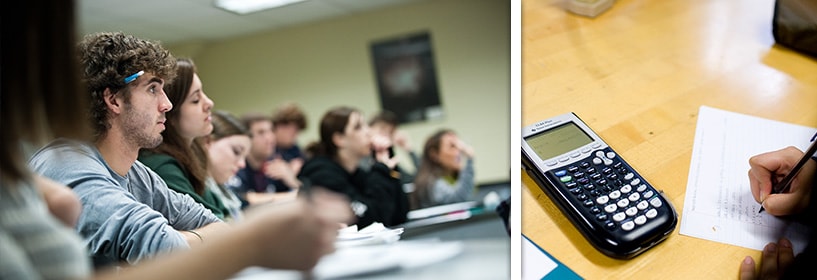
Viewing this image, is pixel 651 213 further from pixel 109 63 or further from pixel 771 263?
pixel 109 63

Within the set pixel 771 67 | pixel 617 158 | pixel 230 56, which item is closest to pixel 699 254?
pixel 617 158

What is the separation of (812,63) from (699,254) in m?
0.50

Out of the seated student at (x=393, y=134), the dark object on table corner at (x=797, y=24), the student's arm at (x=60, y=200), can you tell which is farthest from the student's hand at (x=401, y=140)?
the dark object on table corner at (x=797, y=24)

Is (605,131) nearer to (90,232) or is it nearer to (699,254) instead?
(699,254)

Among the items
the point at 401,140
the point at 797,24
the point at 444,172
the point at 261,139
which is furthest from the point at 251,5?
the point at 797,24

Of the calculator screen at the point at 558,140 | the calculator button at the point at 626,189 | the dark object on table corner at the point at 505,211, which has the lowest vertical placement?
the dark object on table corner at the point at 505,211

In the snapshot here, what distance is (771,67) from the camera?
0.90 meters

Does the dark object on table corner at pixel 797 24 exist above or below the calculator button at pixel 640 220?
above

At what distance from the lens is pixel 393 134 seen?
740 millimetres

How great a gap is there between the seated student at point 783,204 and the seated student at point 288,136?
20.0 inches

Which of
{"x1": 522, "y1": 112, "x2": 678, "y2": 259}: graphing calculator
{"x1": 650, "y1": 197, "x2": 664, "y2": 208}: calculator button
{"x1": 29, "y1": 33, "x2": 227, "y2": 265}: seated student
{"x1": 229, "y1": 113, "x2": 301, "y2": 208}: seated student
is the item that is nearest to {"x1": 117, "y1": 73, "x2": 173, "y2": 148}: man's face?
{"x1": 29, "y1": 33, "x2": 227, "y2": 265}: seated student

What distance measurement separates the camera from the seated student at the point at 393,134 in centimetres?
71

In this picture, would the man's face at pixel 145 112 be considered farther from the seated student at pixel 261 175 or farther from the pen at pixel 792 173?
the pen at pixel 792 173

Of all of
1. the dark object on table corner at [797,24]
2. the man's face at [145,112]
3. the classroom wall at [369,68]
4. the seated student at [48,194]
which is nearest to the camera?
the seated student at [48,194]
